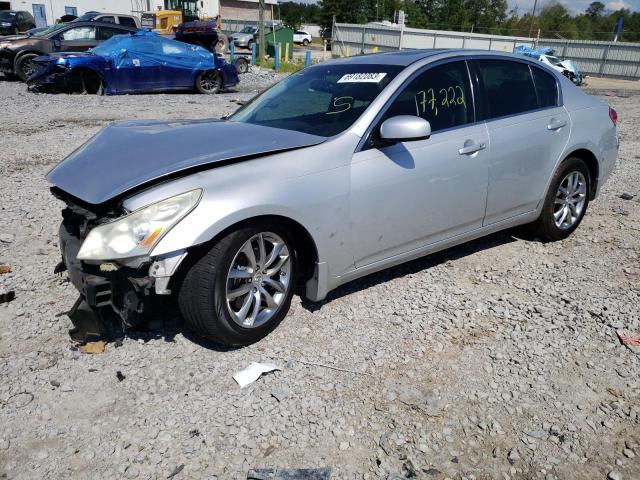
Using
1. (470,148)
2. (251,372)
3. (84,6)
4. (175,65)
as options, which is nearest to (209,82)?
(175,65)

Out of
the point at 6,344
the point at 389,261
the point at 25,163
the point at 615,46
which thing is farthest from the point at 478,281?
the point at 615,46

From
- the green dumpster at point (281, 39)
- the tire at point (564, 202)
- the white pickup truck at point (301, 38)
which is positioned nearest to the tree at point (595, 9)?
the white pickup truck at point (301, 38)

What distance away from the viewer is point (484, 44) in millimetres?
35250

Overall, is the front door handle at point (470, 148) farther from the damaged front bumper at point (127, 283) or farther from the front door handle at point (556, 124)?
the damaged front bumper at point (127, 283)

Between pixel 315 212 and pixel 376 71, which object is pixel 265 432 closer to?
pixel 315 212

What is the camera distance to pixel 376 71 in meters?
3.97

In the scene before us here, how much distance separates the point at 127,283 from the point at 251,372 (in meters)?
0.85

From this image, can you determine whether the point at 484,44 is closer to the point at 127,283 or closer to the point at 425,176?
the point at 425,176

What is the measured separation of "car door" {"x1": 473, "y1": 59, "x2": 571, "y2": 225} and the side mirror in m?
0.97

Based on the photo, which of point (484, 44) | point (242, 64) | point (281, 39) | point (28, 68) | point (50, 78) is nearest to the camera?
point (50, 78)

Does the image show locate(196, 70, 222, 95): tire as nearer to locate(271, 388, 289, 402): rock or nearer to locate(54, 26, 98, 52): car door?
locate(54, 26, 98, 52): car door

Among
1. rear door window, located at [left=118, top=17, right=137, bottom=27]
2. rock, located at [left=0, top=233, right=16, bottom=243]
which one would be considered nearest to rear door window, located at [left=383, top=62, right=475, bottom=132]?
rock, located at [left=0, top=233, right=16, bottom=243]

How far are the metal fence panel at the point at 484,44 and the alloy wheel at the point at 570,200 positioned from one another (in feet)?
95.6

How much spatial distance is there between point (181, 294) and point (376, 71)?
2145mm
